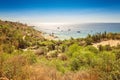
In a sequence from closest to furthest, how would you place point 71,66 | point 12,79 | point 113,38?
point 12,79 < point 71,66 < point 113,38

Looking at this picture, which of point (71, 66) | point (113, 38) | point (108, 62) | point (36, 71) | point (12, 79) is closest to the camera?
point (12, 79)

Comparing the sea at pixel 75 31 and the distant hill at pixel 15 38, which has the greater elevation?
the distant hill at pixel 15 38

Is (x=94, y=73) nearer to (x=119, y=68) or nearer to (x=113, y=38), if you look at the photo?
(x=119, y=68)

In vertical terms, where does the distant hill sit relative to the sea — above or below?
above

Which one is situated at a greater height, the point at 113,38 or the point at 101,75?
the point at 101,75

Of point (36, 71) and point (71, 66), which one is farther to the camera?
point (71, 66)

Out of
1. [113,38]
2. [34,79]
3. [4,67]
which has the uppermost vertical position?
[4,67]

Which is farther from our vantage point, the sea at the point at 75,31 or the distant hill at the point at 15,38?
the sea at the point at 75,31

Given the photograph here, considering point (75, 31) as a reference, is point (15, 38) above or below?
above

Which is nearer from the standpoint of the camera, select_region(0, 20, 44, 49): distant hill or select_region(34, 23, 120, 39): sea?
select_region(0, 20, 44, 49): distant hill

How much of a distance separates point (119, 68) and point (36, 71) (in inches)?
101

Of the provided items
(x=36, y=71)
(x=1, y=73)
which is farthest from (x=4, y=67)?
(x=36, y=71)

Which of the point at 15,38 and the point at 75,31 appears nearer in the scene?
the point at 15,38

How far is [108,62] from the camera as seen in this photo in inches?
262
